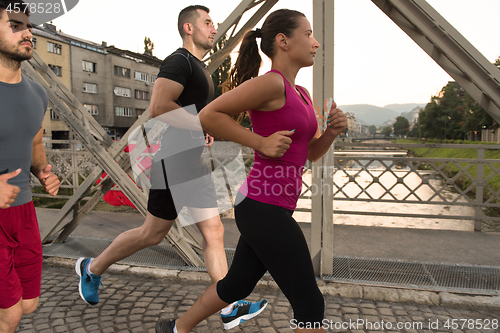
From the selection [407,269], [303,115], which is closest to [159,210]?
[303,115]

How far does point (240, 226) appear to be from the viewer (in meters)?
1.88

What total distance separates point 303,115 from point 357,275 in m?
2.51

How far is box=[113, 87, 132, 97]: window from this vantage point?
62956mm

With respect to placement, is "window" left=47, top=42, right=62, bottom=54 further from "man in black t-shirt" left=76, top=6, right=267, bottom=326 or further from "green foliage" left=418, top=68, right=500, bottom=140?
"green foliage" left=418, top=68, right=500, bottom=140

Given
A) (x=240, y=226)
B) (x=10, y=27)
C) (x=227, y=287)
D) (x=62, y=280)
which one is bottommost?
(x=62, y=280)

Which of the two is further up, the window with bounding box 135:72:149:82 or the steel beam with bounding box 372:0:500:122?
the window with bounding box 135:72:149:82

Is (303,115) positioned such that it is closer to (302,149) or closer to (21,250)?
(302,149)

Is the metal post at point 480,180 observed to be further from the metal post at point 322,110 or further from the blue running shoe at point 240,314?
the blue running shoe at point 240,314

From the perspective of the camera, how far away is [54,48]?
173 feet

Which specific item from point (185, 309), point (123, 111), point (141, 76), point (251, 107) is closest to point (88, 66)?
point (123, 111)

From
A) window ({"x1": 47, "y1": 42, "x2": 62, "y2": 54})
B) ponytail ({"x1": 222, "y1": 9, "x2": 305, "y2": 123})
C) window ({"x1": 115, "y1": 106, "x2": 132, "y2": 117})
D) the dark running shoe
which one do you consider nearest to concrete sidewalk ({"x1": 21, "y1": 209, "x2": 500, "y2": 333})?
the dark running shoe

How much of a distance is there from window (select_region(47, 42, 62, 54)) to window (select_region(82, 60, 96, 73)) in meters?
4.33

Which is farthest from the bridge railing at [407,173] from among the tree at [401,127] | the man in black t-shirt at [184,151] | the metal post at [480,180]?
the tree at [401,127]

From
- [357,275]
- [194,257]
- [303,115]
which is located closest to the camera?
[303,115]
